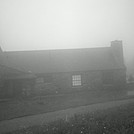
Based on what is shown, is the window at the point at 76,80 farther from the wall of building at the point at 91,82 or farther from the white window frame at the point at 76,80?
the wall of building at the point at 91,82

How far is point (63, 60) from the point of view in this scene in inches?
1353

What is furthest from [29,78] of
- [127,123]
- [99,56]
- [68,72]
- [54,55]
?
[127,123]

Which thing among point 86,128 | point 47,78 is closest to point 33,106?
point 86,128

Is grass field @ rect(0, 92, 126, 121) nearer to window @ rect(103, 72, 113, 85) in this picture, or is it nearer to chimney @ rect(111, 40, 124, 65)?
window @ rect(103, 72, 113, 85)

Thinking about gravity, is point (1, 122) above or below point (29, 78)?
below

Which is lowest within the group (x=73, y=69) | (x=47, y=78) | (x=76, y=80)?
(x=76, y=80)

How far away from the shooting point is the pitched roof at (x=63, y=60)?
1271 inches

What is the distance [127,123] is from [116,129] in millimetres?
1126

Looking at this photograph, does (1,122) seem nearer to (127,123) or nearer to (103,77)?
(127,123)

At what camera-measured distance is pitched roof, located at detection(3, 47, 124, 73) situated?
3228cm

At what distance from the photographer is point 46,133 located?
9859 millimetres

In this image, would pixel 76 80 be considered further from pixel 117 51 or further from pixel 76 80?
pixel 117 51

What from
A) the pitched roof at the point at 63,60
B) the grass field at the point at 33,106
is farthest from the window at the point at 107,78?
the grass field at the point at 33,106

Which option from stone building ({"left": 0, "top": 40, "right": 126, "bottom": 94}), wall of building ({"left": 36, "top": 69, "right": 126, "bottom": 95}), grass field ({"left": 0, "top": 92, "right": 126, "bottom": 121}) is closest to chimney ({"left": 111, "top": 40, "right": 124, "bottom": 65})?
stone building ({"left": 0, "top": 40, "right": 126, "bottom": 94})
